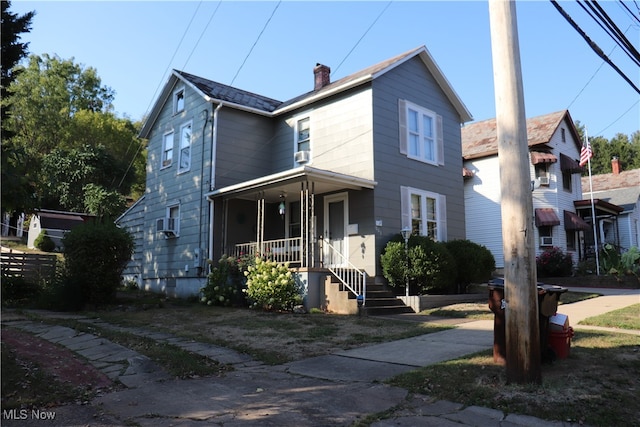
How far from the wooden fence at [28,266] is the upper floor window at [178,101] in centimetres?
704

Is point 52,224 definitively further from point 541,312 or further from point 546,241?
point 541,312

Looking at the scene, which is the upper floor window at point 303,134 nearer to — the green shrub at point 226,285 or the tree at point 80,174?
the green shrub at point 226,285

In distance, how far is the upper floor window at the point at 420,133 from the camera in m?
15.3

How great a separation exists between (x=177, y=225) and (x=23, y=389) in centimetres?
1272

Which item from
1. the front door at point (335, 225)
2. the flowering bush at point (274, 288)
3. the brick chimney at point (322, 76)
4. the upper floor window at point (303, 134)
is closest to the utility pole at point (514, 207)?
the flowering bush at point (274, 288)

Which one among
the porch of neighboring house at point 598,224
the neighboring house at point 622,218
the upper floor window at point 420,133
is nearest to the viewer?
the upper floor window at point 420,133

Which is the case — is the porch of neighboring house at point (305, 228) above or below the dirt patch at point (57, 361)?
above

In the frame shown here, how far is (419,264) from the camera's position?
1297cm

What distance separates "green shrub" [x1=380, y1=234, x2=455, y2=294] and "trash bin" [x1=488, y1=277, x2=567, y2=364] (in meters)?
6.93

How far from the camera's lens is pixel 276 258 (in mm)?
14406

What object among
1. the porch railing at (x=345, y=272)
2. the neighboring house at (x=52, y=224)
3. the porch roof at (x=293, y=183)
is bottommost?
the porch railing at (x=345, y=272)

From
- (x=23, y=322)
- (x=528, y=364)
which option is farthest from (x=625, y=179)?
(x=23, y=322)

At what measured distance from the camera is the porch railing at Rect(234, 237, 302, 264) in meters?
13.7

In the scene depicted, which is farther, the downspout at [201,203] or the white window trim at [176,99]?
the white window trim at [176,99]
